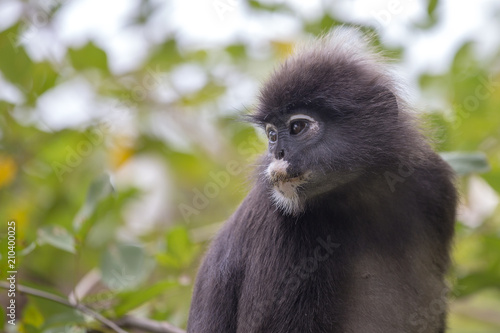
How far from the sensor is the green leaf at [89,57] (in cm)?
505

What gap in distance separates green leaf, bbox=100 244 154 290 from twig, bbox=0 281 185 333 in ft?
0.62

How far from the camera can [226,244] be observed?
3.12m

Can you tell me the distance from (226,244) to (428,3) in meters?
2.54

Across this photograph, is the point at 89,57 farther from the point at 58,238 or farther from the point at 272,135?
the point at 272,135

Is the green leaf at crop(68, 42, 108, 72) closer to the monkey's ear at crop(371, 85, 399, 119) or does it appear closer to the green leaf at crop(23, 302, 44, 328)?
the green leaf at crop(23, 302, 44, 328)

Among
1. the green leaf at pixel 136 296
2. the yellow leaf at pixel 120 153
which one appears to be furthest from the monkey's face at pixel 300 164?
the yellow leaf at pixel 120 153

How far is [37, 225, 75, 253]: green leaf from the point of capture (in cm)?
325

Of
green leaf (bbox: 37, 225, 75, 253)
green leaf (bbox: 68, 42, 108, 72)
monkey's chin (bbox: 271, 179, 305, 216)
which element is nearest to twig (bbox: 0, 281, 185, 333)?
green leaf (bbox: 37, 225, 75, 253)

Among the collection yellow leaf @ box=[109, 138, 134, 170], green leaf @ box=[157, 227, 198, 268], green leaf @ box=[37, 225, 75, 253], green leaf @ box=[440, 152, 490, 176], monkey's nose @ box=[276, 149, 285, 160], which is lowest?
yellow leaf @ box=[109, 138, 134, 170]

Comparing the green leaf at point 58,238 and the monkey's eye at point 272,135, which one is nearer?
the monkey's eye at point 272,135

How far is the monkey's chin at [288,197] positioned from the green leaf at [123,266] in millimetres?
1009

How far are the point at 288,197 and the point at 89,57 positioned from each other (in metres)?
2.92

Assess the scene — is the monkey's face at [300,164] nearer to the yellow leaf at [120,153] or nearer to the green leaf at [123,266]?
the green leaf at [123,266]

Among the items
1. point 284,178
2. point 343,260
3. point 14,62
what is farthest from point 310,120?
point 14,62
